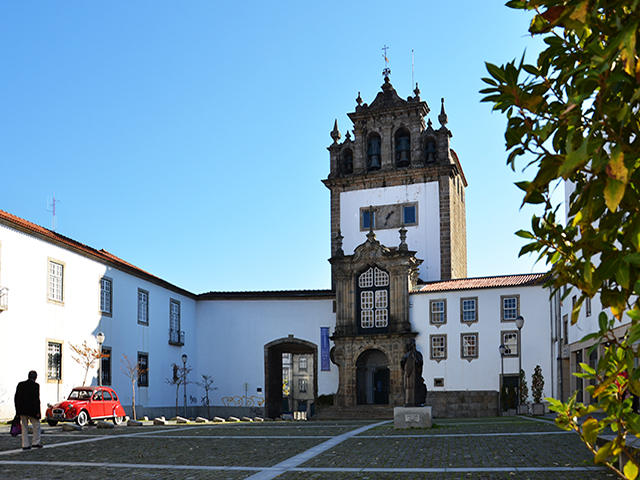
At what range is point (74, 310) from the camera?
1305 inches

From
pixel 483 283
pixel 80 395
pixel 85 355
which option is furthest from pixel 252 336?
pixel 80 395

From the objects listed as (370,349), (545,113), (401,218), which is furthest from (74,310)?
(545,113)

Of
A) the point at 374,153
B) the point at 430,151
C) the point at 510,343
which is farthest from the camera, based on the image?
the point at 374,153

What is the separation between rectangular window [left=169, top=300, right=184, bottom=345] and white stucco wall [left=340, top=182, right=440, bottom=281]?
40.1 ft

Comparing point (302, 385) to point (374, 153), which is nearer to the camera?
point (374, 153)

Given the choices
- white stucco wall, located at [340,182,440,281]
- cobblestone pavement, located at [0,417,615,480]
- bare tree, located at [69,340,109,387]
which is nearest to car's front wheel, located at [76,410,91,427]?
cobblestone pavement, located at [0,417,615,480]

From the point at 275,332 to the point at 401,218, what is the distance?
1159cm

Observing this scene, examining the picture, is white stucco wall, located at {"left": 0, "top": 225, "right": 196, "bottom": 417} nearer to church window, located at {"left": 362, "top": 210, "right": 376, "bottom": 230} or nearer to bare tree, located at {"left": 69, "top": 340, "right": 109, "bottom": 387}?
bare tree, located at {"left": 69, "top": 340, "right": 109, "bottom": 387}

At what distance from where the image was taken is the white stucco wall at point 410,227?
4825 centimetres

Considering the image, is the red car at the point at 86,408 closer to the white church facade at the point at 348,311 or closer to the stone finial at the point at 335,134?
the white church facade at the point at 348,311

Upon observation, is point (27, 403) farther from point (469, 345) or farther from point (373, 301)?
point (373, 301)

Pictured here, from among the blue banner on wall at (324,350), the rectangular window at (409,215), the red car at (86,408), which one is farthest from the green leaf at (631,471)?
the rectangular window at (409,215)

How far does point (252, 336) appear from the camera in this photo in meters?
45.4

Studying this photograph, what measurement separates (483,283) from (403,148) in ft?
42.2
